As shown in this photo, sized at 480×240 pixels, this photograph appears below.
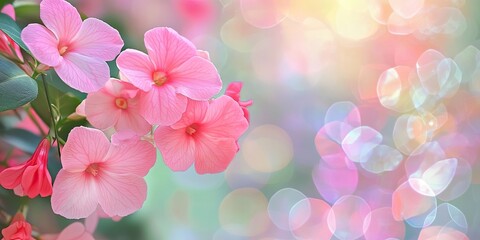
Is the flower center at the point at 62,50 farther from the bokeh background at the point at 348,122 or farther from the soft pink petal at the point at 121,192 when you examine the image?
the bokeh background at the point at 348,122

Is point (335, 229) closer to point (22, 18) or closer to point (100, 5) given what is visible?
point (100, 5)

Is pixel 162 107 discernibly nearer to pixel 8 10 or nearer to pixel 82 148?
pixel 82 148

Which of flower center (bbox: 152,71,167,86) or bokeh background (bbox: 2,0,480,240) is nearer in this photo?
flower center (bbox: 152,71,167,86)

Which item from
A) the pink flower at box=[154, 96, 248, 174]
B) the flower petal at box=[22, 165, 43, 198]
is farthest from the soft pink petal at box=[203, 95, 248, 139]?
the flower petal at box=[22, 165, 43, 198]

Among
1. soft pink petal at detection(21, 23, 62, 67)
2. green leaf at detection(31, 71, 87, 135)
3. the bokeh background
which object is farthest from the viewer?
the bokeh background

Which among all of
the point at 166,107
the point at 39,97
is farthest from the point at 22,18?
the point at 166,107

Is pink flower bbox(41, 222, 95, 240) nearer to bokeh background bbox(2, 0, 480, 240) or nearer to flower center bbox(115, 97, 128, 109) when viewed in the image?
flower center bbox(115, 97, 128, 109)

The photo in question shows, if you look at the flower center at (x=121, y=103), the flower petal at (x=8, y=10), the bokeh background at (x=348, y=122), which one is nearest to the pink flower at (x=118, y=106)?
the flower center at (x=121, y=103)

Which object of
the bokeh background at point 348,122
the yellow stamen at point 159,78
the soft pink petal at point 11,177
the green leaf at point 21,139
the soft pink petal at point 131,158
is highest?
the yellow stamen at point 159,78
